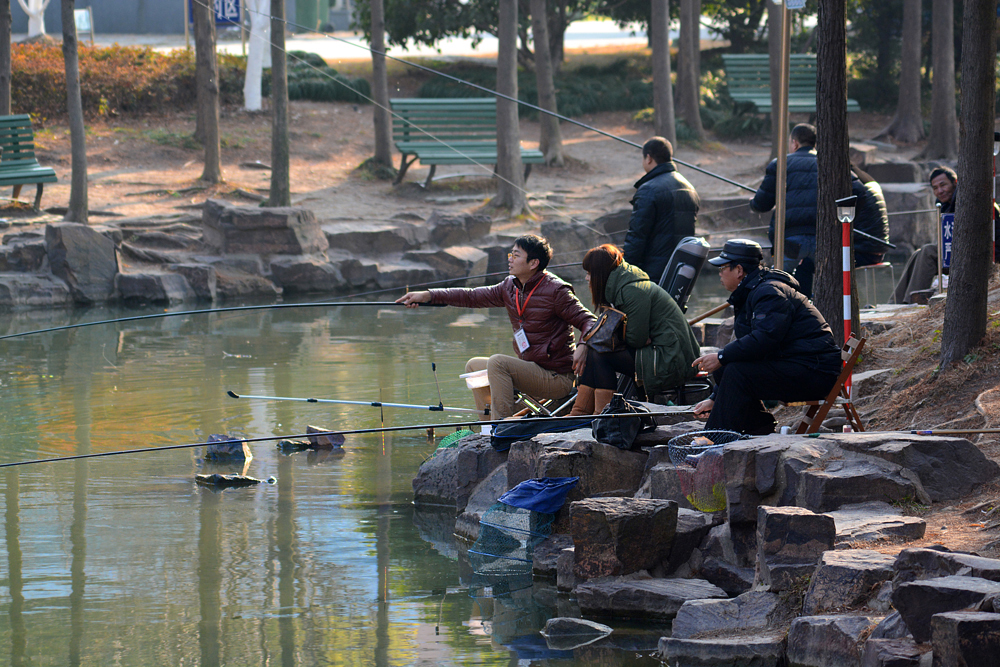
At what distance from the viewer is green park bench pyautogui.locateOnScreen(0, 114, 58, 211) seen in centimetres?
1620

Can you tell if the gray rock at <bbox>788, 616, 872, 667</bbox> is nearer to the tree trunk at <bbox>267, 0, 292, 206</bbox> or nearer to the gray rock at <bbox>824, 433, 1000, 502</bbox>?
the gray rock at <bbox>824, 433, 1000, 502</bbox>

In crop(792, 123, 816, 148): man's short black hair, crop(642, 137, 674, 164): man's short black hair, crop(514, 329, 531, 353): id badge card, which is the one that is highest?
crop(792, 123, 816, 148): man's short black hair

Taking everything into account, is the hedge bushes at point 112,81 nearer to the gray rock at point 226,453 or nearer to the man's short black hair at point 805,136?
the gray rock at point 226,453

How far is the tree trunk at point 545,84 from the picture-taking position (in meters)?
19.3

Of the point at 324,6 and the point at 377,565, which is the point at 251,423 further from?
the point at 324,6

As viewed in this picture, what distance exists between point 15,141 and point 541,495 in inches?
542

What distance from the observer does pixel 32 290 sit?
13977mm

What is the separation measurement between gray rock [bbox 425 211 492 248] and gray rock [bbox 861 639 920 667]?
43.1ft

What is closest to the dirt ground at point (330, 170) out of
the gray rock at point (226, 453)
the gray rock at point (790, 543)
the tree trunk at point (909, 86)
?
the tree trunk at point (909, 86)

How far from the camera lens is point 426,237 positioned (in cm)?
1667

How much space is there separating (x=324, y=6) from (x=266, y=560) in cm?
3111

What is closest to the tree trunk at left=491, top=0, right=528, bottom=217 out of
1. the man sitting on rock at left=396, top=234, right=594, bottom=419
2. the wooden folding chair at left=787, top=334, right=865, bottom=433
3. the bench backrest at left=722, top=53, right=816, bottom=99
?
the bench backrest at left=722, top=53, right=816, bottom=99

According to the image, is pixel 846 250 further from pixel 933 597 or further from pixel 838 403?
pixel 933 597

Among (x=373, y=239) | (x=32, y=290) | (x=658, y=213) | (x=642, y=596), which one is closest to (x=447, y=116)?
(x=373, y=239)
